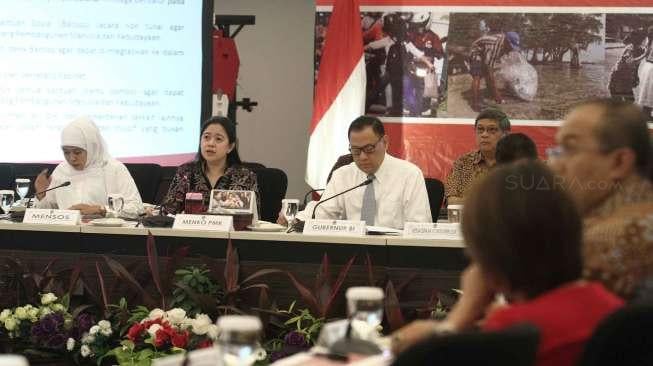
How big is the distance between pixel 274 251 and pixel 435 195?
1371 mm

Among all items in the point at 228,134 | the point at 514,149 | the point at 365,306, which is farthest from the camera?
the point at 228,134

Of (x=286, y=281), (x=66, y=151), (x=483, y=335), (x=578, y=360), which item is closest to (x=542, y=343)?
(x=578, y=360)

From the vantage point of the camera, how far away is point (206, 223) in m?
3.96

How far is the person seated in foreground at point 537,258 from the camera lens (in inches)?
60.6

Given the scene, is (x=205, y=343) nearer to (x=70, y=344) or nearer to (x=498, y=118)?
(x=70, y=344)

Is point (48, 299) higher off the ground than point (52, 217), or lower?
lower

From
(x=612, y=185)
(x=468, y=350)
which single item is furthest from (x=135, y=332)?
(x=468, y=350)

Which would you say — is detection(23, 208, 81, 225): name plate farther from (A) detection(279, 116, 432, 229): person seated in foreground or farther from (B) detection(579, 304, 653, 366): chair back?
(B) detection(579, 304, 653, 366): chair back

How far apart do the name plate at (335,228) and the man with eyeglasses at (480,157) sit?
108 cm

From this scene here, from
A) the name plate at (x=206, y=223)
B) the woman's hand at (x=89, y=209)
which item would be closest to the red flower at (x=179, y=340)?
the name plate at (x=206, y=223)

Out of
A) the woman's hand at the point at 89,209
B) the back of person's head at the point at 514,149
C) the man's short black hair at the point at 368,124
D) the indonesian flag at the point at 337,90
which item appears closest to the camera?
the back of person's head at the point at 514,149

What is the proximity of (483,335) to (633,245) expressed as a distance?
60cm

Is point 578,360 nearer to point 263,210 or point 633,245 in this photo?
point 633,245

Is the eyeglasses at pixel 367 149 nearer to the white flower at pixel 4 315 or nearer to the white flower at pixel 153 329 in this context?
the white flower at pixel 153 329
